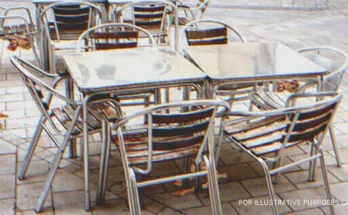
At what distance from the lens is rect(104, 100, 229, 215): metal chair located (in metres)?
2.59

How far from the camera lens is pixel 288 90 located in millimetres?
4980

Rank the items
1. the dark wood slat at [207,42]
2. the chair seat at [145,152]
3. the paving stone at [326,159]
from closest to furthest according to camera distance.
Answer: the chair seat at [145,152], the paving stone at [326,159], the dark wood slat at [207,42]

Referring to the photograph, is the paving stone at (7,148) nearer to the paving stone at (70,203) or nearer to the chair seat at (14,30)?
the paving stone at (70,203)

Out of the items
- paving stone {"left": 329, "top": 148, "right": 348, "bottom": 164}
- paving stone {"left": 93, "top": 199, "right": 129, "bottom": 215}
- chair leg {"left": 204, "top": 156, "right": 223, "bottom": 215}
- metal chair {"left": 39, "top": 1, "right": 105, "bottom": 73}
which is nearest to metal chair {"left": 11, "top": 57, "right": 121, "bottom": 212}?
paving stone {"left": 93, "top": 199, "right": 129, "bottom": 215}

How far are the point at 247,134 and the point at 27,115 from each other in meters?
2.20

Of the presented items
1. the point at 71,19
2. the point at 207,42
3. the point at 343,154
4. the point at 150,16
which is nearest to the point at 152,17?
the point at 150,16

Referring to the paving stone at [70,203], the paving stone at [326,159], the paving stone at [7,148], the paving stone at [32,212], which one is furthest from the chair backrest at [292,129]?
the paving stone at [7,148]

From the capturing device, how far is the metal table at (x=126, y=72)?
2.96m

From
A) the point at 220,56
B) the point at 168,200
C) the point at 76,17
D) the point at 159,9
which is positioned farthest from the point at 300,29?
the point at 168,200

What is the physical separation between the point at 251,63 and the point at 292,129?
80 cm

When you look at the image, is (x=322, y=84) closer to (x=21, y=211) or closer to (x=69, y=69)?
(x=69, y=69)

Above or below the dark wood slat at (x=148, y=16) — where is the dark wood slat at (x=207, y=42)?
below

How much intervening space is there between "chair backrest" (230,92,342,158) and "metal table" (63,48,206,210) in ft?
1.50

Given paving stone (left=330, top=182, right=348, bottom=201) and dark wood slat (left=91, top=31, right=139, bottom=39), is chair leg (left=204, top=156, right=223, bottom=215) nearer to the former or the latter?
paving stone (left=330, top=182, right=348, bottom=201)
